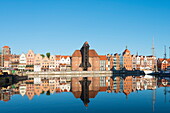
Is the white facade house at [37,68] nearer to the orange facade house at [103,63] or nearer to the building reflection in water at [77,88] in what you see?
the orange facade house at [103,63]

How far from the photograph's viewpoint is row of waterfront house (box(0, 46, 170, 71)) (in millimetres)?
141375

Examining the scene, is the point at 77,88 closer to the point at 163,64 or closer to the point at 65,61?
the point at 65,61

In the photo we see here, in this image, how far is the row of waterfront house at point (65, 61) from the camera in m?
141

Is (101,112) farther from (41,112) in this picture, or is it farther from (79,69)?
(79,69)

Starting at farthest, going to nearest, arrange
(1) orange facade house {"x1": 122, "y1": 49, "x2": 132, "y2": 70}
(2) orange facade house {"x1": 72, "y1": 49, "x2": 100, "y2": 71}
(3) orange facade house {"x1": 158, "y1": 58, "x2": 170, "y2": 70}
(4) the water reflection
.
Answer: (3) orange facade house {"x1": 158, "y1": 58, "x2": 170, "y2": 70}
(1) orange facade house {"x1": 122, "y1": 49, "x2": 132, "y2": 70}
(2) orange facade house {"x1": 72, "y1": 49, "x2": 100, "y2": 71}
(4) the water reflection

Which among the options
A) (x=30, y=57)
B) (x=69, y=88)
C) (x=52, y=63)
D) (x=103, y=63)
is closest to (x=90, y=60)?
(x=103, y=63)

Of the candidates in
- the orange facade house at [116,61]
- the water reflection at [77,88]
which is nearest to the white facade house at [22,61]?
the orange facade house at [116,61]

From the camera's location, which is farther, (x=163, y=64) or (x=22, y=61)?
(x=163, y=64)

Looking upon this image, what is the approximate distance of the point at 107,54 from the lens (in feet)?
542

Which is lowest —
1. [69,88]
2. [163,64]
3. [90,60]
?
[69,88]

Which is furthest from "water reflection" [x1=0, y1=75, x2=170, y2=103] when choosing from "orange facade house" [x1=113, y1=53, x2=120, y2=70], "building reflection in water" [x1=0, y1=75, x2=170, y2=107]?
"orange facade house" [x1=113, y1=53, x2=120, y2=70]

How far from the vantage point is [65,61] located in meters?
151

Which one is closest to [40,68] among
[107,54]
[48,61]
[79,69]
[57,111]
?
[48,61]

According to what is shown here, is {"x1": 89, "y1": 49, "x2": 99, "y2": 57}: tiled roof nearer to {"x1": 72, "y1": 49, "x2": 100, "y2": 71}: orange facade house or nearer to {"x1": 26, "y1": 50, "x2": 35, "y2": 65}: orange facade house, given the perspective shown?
{"x1": 72, "y1": 49, "x2": 100, "y2": 71}: orange facade house
